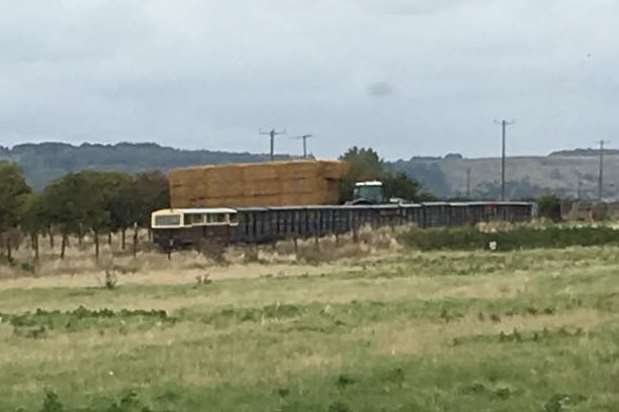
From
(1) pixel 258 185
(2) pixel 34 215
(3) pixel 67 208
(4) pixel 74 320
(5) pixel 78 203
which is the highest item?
(1) pixel 258 185

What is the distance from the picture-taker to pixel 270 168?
104 meters

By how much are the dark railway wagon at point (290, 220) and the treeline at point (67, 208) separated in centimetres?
283

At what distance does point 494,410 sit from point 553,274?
2875cm

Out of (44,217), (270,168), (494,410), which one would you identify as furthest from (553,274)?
(270,168)

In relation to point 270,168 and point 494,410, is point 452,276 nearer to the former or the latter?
point 494,410

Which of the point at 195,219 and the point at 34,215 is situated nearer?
the point at 34,215

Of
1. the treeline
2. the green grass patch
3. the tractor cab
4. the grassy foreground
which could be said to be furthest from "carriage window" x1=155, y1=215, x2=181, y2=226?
the grassy foreground

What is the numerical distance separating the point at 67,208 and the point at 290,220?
14383mm

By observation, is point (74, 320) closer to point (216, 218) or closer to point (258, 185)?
point (216, 218)

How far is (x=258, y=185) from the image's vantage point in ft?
342

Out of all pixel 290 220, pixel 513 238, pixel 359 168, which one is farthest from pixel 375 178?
pixel 513 238

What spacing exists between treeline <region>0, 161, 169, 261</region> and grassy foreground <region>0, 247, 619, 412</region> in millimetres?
33655

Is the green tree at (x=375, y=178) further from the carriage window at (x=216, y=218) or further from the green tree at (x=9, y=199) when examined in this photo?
the green tree at (x=9, y=199)

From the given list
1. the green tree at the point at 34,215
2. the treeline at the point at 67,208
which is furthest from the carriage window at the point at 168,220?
the green tree at the point at 34,215
